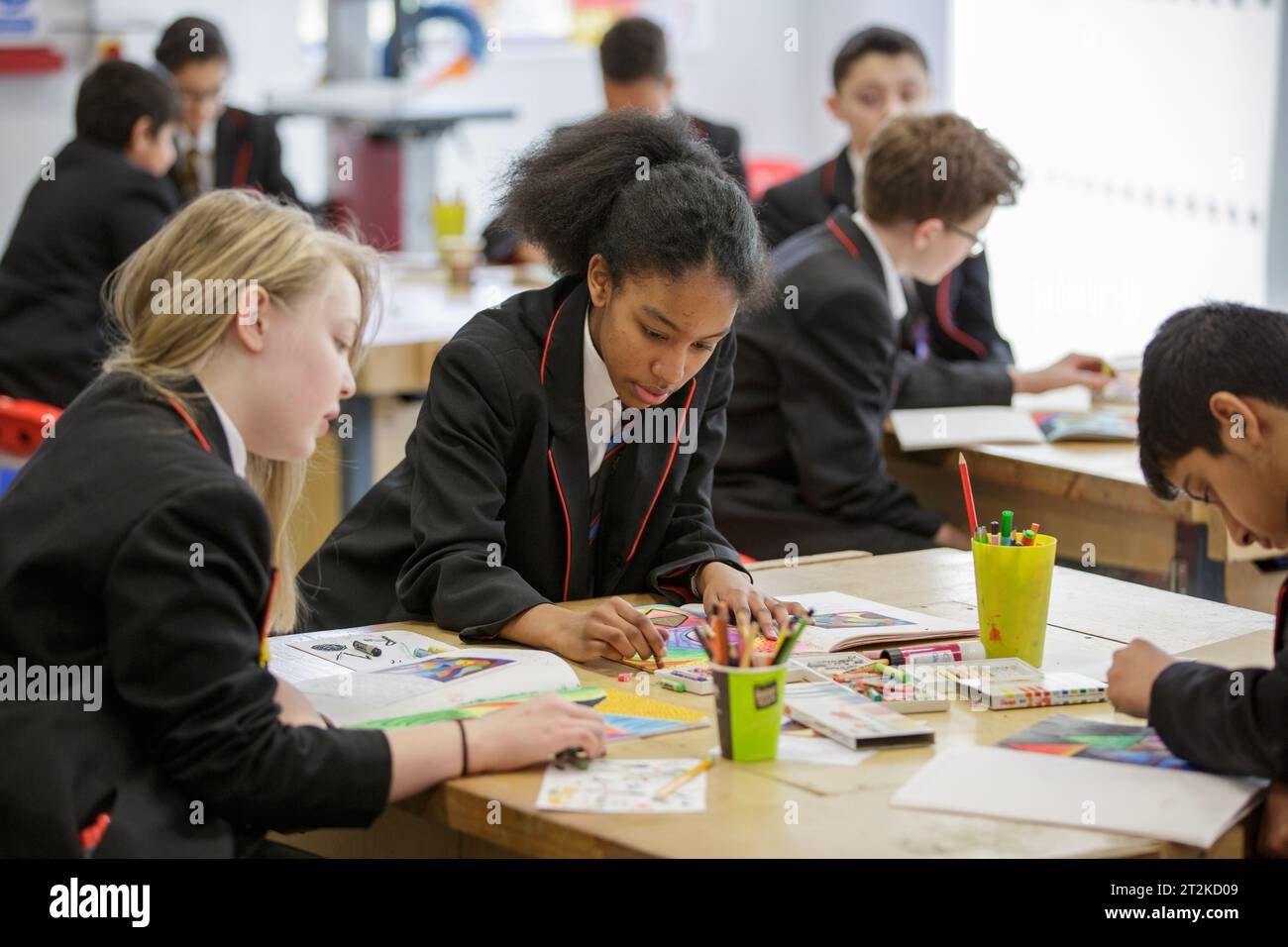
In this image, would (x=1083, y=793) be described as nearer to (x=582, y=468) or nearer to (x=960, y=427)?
(x=582, y=468)

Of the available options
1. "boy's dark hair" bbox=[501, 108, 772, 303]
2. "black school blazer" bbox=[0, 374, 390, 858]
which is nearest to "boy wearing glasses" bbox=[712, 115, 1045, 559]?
"boy's dark hair" bbox=[501, 108, 772, 303]

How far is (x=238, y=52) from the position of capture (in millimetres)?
7188

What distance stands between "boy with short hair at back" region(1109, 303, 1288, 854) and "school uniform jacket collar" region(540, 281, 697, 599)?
0.69 metres

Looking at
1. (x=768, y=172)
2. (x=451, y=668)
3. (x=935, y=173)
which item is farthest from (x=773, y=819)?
(x=768, y=172)

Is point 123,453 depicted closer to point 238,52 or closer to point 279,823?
point 279,823

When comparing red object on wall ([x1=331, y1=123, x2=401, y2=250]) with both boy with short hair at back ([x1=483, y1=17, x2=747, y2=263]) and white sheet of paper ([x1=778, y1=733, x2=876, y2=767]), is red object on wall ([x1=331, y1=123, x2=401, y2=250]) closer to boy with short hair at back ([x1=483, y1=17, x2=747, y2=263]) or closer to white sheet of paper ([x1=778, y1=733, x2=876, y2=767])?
boy with short hair at back ([x1=483, y1=17, x2=747, y2=263])

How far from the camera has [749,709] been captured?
4.96 feet

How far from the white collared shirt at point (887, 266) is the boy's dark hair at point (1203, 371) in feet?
4.74

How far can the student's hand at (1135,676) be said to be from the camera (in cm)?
161

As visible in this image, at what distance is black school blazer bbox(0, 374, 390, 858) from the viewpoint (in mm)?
1402

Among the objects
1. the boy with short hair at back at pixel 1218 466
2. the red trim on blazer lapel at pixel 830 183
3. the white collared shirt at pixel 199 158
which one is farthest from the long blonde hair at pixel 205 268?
the white collared shirt at pixel 199 158

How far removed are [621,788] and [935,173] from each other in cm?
200
